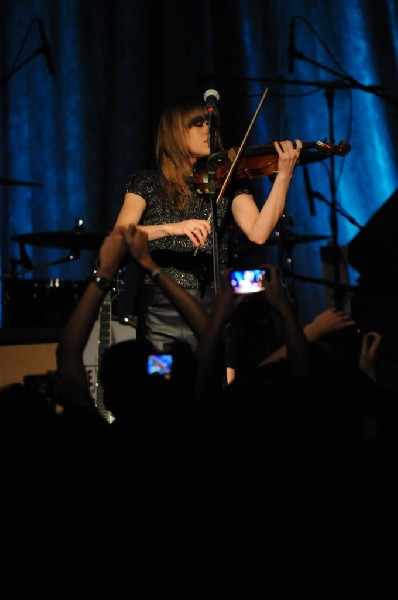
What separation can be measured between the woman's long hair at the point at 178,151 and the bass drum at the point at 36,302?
1690 mm

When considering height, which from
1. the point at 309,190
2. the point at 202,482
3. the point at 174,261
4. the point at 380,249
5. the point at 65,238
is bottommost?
the point at 202,482

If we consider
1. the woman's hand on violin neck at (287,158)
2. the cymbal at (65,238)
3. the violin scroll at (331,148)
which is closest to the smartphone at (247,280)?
the woman's hand on violin neck at (287,158)

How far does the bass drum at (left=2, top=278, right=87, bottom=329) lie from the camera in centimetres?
476

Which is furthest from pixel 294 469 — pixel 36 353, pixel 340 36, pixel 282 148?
pixel 340 36

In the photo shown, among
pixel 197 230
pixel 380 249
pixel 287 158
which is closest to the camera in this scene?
pixel 197 230

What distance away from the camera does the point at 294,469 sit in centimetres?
128

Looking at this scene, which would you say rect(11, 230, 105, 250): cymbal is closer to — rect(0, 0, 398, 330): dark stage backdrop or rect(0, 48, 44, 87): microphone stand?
rect(0, 0, 398, 330): dark stage backdrop

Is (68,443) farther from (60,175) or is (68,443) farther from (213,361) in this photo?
(60,175)

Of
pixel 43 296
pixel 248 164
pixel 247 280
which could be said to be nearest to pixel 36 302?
pixel 43 296

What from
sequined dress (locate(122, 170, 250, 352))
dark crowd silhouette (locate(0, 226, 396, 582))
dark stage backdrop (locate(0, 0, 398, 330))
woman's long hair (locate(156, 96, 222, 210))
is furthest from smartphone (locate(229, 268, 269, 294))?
dark stage backdrop (locate(0, 0, 398, 330))

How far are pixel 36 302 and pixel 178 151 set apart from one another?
183 cm

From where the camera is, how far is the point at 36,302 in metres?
4.75

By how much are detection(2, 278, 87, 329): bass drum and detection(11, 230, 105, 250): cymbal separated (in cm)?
25

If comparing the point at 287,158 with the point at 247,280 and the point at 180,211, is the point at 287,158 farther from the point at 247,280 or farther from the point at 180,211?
the point at 247,280
